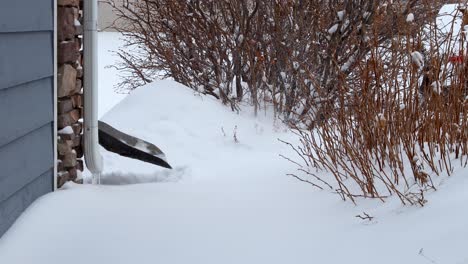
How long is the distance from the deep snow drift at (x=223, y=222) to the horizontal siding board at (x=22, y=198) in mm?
42

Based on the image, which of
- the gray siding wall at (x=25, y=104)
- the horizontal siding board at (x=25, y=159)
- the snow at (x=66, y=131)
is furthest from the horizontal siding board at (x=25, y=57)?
the snow at (x=66, y=131)

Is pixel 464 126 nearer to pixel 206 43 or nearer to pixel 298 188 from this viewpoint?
pixel 298 188

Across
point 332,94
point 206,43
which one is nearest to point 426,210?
point 332,94

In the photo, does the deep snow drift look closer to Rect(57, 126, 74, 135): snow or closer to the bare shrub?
the bare shrub

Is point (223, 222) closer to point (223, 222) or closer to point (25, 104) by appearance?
point (223, 222)

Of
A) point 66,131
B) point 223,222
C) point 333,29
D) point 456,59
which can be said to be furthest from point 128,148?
point 333,29

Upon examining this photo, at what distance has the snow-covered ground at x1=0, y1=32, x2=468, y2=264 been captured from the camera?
9.05 feet

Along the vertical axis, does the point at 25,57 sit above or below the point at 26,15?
below

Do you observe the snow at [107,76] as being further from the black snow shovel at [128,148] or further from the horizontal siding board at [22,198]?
the horizontal siding board at [22,198]

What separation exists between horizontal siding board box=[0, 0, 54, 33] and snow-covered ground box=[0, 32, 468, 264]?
2.88ft

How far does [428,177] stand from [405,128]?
0.26 meters

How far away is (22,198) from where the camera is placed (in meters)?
3.26

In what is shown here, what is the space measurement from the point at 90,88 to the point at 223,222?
4.02 ft

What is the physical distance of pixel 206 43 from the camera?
697cm
